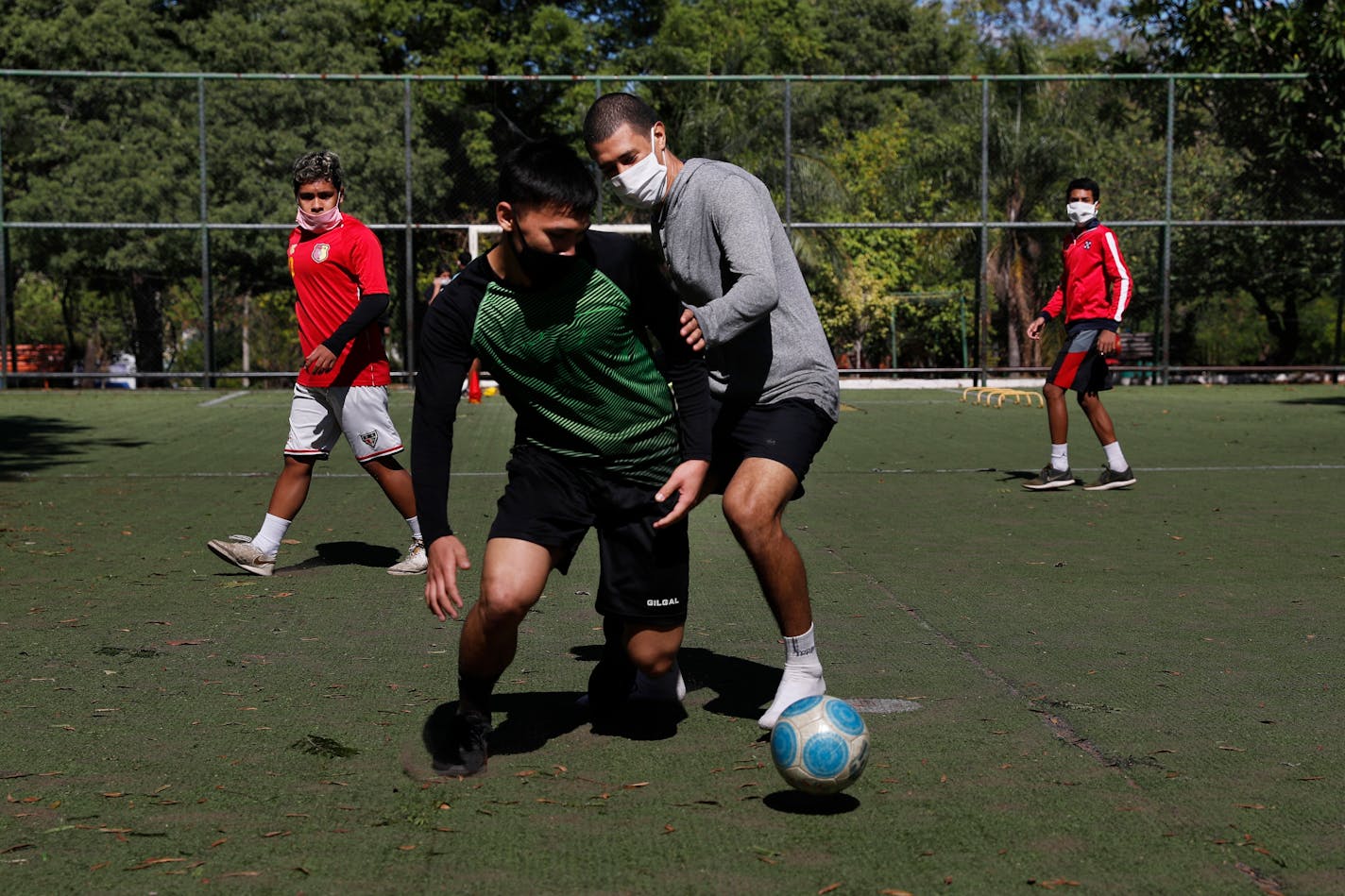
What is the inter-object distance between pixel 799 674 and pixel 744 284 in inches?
46.1

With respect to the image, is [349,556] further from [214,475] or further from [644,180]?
[214,475]

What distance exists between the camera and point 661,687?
15.3ft

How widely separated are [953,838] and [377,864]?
1.29m

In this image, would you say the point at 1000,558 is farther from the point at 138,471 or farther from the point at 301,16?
the point at 301,16

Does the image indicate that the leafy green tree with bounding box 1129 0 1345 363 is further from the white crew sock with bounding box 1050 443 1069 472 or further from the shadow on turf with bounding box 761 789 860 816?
the shadow on turf with bounding box 761 789 860 816

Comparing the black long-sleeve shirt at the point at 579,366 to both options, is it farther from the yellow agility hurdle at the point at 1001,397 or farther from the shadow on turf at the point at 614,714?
the yellow agility hurdle at the point at 1001,397

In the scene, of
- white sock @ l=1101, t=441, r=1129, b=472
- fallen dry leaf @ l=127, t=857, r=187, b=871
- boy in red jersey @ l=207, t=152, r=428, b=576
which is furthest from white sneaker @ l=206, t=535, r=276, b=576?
white sock @ l=1101, t=441, r=1129, b=472

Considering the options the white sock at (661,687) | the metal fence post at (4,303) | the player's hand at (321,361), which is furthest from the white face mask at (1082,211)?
the metal fence post at (4,303)

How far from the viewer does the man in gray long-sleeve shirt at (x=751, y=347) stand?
439 cm

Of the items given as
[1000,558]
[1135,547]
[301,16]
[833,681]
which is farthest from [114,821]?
[301,16]

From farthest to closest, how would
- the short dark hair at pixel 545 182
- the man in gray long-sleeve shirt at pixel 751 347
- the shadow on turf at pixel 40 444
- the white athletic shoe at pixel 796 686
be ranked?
the shadow on turf at pixel 40 444
the white athletic shoe at pixel 796 686
the man in gray long-sleeve shirt at pixel 751 347
the short dark hair at pixel 545 182

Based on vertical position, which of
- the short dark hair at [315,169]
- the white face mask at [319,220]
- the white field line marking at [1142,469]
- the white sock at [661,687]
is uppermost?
Result: the short dark hair at [315,169]

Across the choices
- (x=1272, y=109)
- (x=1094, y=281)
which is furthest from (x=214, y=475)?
(x=1272, y=109)

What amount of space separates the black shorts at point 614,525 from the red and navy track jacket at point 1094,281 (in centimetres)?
727
